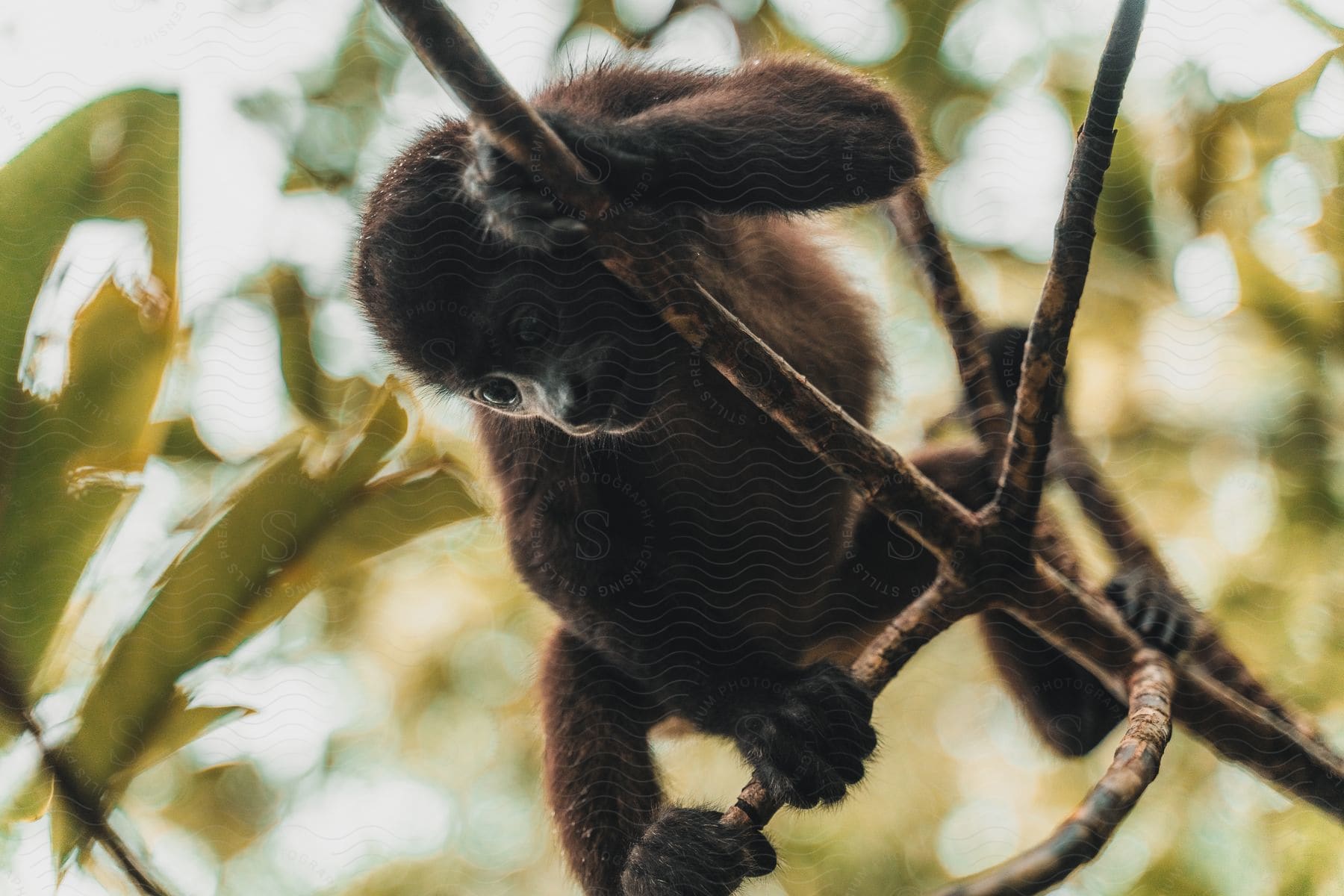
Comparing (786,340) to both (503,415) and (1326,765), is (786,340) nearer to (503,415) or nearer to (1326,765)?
(503,415)

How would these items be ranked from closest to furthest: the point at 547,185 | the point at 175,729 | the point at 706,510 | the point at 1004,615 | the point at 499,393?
→ the point at 547,185 → the point at 175,729 → the point at 499,393 → the point at 706,510 → the point at 1004,615

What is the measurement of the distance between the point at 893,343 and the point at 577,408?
1112mm

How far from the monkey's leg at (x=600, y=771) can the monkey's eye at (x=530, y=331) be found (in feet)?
3.07

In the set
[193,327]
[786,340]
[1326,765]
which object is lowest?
[1326,765]

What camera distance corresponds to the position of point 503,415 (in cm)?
290

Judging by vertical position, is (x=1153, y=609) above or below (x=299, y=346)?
below

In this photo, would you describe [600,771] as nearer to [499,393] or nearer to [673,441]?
[673,441]

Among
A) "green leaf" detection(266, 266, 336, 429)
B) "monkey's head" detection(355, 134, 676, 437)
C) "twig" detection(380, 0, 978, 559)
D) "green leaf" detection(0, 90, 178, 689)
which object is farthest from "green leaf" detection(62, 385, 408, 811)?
"twig" detection(380, 0, 978, 559)

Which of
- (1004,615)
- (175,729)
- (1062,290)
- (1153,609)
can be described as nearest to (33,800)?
(175,729)

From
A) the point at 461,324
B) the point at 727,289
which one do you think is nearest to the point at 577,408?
the point at 461,324

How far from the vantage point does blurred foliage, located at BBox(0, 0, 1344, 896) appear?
2020 millimetres

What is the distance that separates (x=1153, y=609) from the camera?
252cm

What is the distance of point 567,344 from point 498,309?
0.17 m

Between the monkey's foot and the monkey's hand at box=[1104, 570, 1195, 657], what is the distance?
0.74 meters
